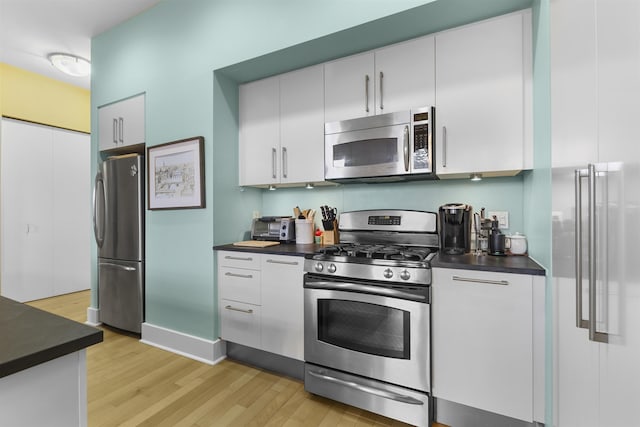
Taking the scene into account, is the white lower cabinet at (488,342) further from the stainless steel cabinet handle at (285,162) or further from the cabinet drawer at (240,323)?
the stainless steel cabinet handle at (285,162)

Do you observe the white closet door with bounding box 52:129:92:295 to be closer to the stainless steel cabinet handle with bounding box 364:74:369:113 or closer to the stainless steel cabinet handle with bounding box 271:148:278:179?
the stainless steel cabinet handle with bounding box 271:148:278:179

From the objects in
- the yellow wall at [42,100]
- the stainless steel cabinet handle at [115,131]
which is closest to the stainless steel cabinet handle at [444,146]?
the stainless steel cabinet handle at [115,131]

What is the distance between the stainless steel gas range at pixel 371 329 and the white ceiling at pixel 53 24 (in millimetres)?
2925

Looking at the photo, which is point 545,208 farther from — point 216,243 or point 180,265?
point 180,265

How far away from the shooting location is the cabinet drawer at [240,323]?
2.26 metres

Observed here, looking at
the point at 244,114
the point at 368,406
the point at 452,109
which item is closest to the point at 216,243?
the point at 244,114

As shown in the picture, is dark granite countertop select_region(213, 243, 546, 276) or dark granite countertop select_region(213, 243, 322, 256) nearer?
dark granite countertop select_region(213, 243, 546, 276)

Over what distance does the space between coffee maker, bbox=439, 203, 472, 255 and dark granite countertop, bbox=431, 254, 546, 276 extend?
0.26ft

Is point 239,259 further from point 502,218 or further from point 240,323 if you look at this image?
point 502,218

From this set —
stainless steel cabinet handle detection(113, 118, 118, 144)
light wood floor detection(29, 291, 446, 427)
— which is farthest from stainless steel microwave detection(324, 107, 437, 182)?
stainless steel cabinet handle detection(113, 118, 118, 144)

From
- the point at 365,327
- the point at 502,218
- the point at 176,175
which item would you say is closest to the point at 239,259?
the point at 176,175

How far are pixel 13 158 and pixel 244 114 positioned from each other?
3.28m

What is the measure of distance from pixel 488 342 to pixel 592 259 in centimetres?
88

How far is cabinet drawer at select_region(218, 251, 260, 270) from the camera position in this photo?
7.45ft
